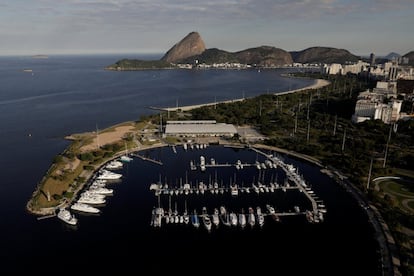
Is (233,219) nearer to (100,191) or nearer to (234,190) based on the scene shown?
(234,190)

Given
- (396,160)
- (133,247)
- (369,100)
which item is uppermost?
(369,100)

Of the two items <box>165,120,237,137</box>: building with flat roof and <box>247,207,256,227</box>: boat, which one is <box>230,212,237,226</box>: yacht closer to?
<box>247,207,256,227</box>: boat

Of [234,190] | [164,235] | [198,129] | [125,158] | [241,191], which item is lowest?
[164,235]

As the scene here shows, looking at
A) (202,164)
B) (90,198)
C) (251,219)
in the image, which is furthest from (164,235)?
(202,164)

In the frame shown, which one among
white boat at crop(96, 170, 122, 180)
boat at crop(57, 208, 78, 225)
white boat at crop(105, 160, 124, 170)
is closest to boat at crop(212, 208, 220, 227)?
boat at crop(57, 208, 78, 225)

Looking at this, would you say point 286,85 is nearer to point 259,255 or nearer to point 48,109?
point 48,109

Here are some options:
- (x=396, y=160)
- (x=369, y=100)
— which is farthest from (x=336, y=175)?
(x=369, y=100)
